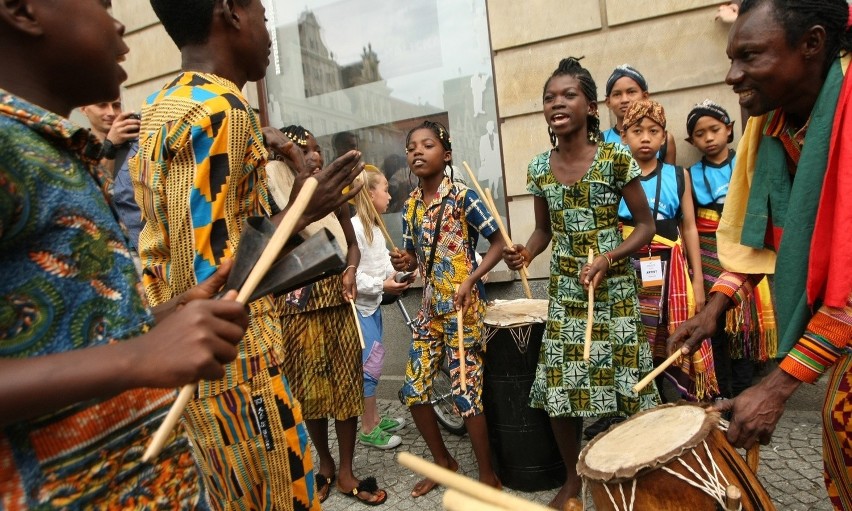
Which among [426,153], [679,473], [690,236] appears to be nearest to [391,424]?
[426,153]

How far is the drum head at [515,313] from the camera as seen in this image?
378 centimetres

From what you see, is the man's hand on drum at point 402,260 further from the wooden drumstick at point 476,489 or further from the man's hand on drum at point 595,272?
the wooden drumstick at point 476,489

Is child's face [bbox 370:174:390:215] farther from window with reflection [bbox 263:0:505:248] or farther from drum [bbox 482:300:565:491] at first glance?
drum [bbox 482:300:565:491]

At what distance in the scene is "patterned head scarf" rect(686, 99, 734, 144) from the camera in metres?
4.47

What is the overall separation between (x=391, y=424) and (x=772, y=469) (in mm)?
2771

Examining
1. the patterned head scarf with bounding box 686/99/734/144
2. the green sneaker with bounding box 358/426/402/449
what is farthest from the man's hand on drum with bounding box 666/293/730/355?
the green sneaker with bounding box 358/426/402/449

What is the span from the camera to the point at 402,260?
419 cm

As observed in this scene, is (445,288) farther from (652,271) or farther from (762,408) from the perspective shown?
(762,408)

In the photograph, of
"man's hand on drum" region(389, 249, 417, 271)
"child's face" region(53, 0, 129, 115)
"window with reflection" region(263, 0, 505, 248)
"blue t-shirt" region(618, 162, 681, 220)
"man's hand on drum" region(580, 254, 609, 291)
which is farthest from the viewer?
"window with reflection" region(263, 0, 505, 248)

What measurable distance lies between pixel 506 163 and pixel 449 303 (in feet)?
7.01

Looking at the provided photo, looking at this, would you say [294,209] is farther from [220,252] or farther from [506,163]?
[506,163]

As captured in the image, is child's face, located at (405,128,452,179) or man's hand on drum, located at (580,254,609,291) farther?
child's face, located at (405,128,452,179)

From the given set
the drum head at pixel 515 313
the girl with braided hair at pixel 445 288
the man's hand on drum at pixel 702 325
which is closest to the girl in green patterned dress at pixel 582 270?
the drum head at pixel 515 313

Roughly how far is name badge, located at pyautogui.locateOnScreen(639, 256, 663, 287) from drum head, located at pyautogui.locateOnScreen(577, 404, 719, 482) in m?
1.98
